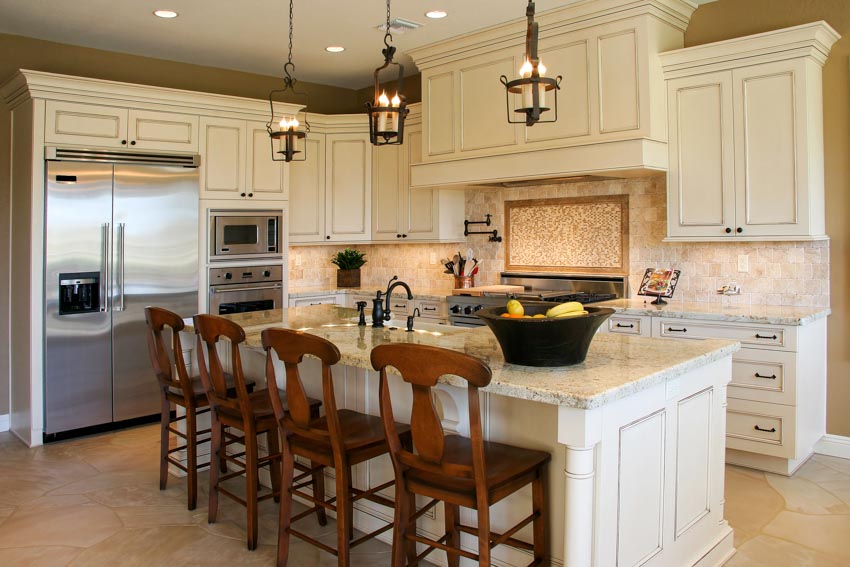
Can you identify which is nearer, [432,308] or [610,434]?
[610,434]

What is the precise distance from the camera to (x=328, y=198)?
623 centimetres

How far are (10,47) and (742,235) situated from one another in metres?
5.07

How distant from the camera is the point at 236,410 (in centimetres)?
313

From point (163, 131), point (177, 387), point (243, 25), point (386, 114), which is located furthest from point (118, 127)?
point (386, 114)

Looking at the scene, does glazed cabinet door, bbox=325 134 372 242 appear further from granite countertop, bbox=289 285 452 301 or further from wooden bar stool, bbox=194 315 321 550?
wooden bar stool, bbox=194 315 321 550

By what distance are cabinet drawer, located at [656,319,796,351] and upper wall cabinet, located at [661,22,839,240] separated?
0.57 meters

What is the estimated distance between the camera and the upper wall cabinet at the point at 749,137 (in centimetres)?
391

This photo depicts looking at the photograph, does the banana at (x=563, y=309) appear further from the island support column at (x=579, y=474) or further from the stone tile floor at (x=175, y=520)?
the stone tile floor at (x=175, y=520)

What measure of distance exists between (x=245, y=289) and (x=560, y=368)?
366 centimetres

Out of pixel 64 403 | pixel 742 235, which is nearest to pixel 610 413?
pixel 742 235

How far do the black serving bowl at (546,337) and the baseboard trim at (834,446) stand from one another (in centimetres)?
265

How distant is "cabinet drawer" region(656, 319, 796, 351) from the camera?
12.4 feet

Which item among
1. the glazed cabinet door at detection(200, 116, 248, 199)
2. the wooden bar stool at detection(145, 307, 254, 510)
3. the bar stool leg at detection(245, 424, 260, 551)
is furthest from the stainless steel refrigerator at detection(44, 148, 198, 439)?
the bar stool leg at detection(245, 424, 260, 551)

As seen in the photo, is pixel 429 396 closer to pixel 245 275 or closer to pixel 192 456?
pixel 192 456
